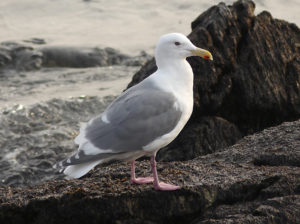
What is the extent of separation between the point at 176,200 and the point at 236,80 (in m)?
3.53

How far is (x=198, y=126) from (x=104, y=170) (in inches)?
95.4

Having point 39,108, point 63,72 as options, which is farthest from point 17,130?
point 63,72

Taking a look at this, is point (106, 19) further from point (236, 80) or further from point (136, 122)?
point (136, 122)

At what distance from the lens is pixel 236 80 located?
7820 mm

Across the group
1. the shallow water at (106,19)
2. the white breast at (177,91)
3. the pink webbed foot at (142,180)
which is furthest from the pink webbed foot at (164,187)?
the shallow water at (106,19)

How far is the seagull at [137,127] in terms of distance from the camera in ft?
16.4

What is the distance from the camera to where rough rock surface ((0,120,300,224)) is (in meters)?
4.43

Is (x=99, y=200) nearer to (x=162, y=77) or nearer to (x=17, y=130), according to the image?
(x=162, y=77)

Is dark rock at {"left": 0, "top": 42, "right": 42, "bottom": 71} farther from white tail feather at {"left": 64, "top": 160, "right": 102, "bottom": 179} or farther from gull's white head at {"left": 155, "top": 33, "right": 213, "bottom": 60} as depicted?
white tail feather at {"left": 64, "top": 160, "right": 102, "bottom": 179}

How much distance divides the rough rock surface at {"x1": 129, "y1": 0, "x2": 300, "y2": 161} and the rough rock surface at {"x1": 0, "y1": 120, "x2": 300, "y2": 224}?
2.51 metres

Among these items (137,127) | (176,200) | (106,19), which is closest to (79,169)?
(137,127)

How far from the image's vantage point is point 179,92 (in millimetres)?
5348

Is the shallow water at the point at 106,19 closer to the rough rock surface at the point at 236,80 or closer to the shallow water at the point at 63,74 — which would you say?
the shallow water at the point at 63,74

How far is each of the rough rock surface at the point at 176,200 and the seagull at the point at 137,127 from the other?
188 mm
